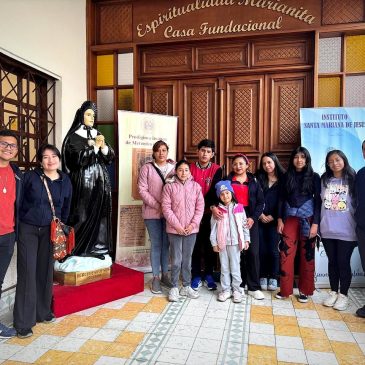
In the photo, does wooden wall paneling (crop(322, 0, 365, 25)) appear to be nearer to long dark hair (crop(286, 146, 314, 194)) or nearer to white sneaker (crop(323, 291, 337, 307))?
long dark hair (crop(286, 146, 314, 194))

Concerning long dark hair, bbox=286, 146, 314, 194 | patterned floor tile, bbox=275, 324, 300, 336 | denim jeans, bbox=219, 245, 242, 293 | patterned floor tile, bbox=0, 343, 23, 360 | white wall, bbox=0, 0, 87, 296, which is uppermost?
white wall, bbox=0, 0, 87, 296

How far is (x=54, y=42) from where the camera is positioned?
347 cm

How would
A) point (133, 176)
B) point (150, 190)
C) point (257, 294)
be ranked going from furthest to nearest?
1. point (133, 176)
2. point (150, 190)
3. point (257, 294)

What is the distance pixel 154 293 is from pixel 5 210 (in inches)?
61.4

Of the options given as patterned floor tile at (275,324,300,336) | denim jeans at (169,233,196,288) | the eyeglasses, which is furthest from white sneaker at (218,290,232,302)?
the eyeglasses

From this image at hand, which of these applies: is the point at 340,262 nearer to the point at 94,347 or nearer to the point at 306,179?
the point at 306,179

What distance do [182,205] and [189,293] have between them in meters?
0.79

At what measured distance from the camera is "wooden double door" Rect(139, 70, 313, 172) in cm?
375

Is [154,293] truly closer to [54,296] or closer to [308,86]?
[54,296]

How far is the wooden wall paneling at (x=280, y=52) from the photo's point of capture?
12.1ft

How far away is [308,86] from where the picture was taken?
3693mm

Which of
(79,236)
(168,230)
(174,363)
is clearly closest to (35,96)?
(79,236)

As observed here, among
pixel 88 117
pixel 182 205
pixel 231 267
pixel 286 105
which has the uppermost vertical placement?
pixel 286 105

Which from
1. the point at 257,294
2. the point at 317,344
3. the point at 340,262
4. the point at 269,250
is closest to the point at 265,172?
the point at 269,250
